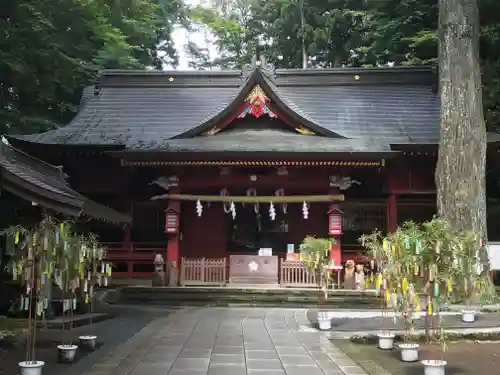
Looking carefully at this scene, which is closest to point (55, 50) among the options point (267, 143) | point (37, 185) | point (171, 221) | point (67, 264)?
point (171, 221)

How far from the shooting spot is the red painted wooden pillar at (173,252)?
618 inches

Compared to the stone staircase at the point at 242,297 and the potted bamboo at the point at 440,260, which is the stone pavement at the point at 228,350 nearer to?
the potted bamboo at the point at 440,260

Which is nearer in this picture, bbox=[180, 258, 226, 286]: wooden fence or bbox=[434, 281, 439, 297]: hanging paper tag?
bbox=[434, 281, 439, 297]: hanging paper tag

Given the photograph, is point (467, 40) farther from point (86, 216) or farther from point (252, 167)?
point (86, 216)

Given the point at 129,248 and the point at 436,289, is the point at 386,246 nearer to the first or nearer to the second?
the point at 436,289

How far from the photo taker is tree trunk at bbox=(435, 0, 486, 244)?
11977 millimetres

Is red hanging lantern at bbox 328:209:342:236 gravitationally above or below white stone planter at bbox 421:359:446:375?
above

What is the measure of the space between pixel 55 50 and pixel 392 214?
43.3 feet

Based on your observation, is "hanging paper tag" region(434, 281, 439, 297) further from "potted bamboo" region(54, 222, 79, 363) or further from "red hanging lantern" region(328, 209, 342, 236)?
"red hanging lantern" region(328, 209, 342, 236)

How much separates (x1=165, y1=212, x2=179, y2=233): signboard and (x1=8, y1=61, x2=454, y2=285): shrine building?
0.10ft

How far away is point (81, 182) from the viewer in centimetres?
1784

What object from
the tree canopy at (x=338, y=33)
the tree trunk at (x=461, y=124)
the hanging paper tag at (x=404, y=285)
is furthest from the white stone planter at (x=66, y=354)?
the tree canopy at (x=338, y=33)

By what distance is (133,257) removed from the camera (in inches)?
677

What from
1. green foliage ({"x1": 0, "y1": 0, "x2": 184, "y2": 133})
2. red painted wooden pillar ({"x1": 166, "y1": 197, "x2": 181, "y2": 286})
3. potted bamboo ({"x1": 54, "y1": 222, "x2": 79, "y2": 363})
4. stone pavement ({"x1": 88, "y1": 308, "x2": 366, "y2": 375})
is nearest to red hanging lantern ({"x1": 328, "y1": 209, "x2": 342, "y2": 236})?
red painted wooden pillar ({"x1": 166, "y1": 197, "x2": 181, "y2": 286})
